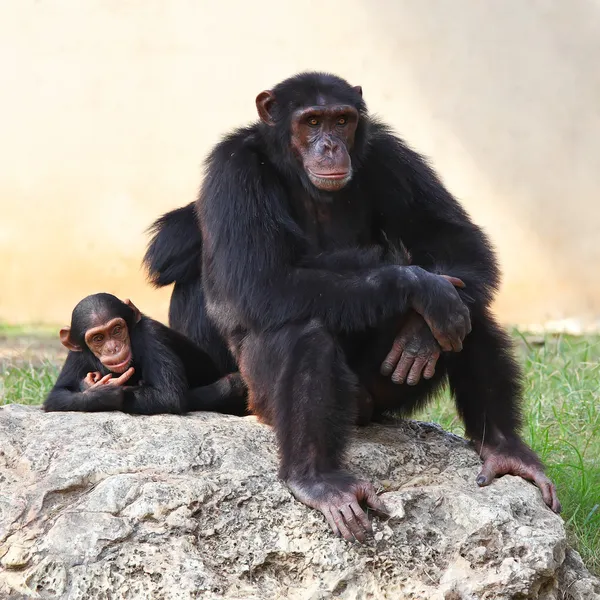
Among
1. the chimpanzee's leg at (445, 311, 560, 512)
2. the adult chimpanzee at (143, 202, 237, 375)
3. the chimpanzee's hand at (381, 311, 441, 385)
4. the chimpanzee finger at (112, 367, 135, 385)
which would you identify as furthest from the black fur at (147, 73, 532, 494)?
the adult chimpanzee at (143, 202, 237, 375)

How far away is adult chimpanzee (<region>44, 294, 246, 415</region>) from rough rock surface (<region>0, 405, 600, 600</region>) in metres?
0.38

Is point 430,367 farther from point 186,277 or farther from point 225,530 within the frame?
point 186,277

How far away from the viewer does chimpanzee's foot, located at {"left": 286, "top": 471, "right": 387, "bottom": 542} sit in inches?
128

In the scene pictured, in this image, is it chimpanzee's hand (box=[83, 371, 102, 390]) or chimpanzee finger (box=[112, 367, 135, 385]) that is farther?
chimpanzee's hand (box=[83, 371, 102, 390])

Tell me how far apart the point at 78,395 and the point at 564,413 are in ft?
8.70

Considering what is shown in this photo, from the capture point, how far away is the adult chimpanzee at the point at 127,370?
13.5ft

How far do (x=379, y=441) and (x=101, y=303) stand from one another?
1350mm

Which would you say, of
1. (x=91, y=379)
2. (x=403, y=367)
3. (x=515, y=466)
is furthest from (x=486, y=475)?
(x=91, y=379)

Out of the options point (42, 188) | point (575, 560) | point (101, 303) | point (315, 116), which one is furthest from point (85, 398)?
point (42, 188)

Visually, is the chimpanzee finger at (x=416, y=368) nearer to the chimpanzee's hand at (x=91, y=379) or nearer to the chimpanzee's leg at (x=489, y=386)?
the chimpanzee's leg at (x=489, y=386)

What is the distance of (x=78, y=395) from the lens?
13.5ft

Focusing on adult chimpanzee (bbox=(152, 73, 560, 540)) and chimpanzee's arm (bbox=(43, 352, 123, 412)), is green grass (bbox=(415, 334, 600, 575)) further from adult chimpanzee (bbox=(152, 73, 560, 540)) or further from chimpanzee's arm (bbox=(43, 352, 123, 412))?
chimpanzee's arm (bbox=(43, 352, 123, 412))

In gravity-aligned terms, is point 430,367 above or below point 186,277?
below

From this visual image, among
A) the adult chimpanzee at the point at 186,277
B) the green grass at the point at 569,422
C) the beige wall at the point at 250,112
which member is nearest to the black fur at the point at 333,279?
the green grass at the point at 569,422
